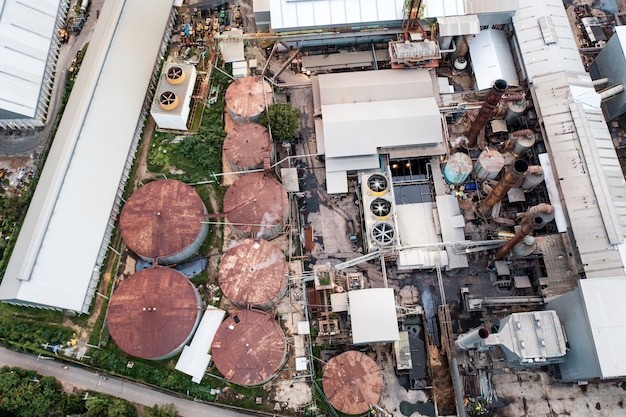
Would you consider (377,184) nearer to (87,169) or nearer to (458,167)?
(458,167)

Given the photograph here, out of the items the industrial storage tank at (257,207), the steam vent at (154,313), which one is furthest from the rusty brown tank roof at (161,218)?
the industrial storage tank at (257,207)

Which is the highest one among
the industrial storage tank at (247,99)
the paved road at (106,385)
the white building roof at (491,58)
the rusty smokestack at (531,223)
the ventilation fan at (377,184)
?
the white building roof at (491,58)

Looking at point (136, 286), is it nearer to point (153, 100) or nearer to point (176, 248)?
point (176, 248)

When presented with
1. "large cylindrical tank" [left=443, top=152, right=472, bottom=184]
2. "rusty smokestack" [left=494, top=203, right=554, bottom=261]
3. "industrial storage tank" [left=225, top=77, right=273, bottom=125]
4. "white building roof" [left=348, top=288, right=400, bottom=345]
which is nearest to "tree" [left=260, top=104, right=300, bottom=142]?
"industrial storage tank" [left=225, top=77, right=273, bottom=125]

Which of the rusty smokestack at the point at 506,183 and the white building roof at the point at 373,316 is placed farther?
the rusty smokestack at the point at 506,183

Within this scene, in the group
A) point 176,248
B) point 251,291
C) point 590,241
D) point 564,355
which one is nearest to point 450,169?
point 590,241

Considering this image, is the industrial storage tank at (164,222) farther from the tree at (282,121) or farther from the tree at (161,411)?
the tree at (161,411)
